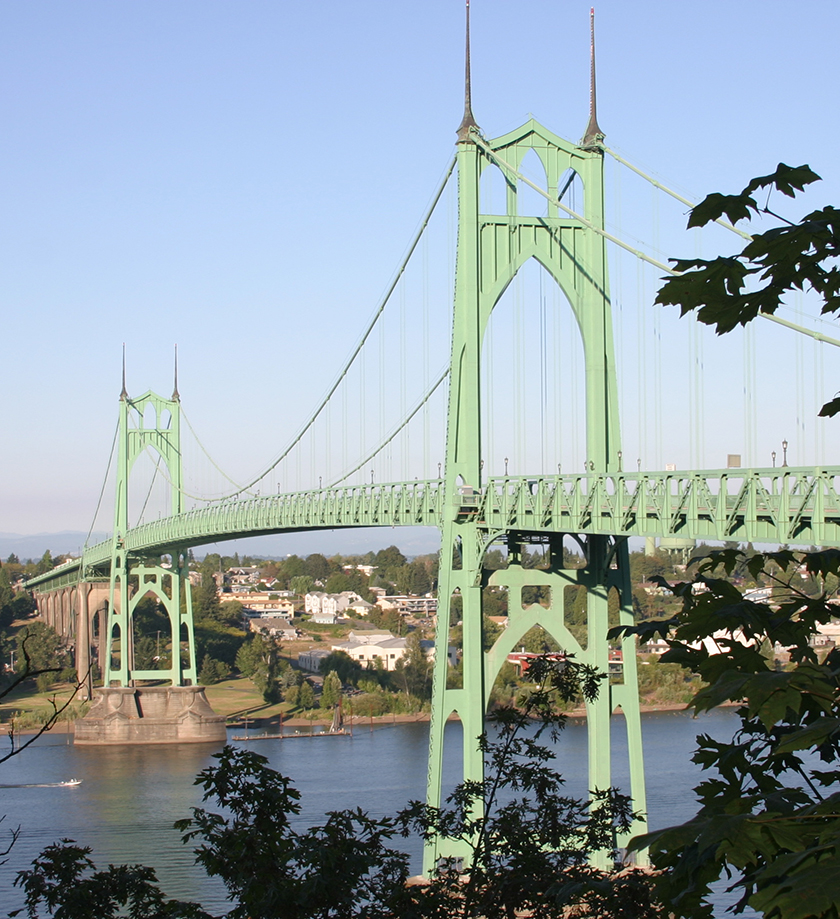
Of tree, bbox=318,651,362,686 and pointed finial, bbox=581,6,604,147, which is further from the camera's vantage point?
tree, bbox=318,651,362,686

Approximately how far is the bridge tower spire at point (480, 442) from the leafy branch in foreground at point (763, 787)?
12.8 meters

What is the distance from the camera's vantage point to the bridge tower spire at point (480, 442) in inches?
671

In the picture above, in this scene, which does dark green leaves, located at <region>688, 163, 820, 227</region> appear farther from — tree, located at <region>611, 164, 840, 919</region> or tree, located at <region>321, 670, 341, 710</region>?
tree, located at <region>321, 670, 341, 710</region>

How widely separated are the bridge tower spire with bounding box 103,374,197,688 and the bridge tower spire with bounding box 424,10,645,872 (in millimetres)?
27403

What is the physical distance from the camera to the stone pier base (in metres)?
43.8

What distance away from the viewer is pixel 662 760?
33.2m

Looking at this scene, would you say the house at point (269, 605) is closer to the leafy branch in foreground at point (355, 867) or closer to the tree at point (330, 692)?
the tree at point (330, 692)

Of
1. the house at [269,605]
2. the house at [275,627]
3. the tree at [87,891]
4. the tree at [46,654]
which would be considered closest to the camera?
the tree at [87,891]

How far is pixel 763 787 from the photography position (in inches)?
139

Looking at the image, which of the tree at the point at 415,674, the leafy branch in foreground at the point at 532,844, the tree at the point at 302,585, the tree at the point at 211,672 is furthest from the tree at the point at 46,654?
the leafy branch in foreground at the point at 532,844

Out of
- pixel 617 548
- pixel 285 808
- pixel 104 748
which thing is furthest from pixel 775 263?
pixel 104 748

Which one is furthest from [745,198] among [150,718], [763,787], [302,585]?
[302,585]

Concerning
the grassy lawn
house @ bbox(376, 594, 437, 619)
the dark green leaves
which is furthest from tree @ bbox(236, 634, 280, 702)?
the dark green leaves

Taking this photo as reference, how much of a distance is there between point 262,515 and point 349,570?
87948 millimetres
